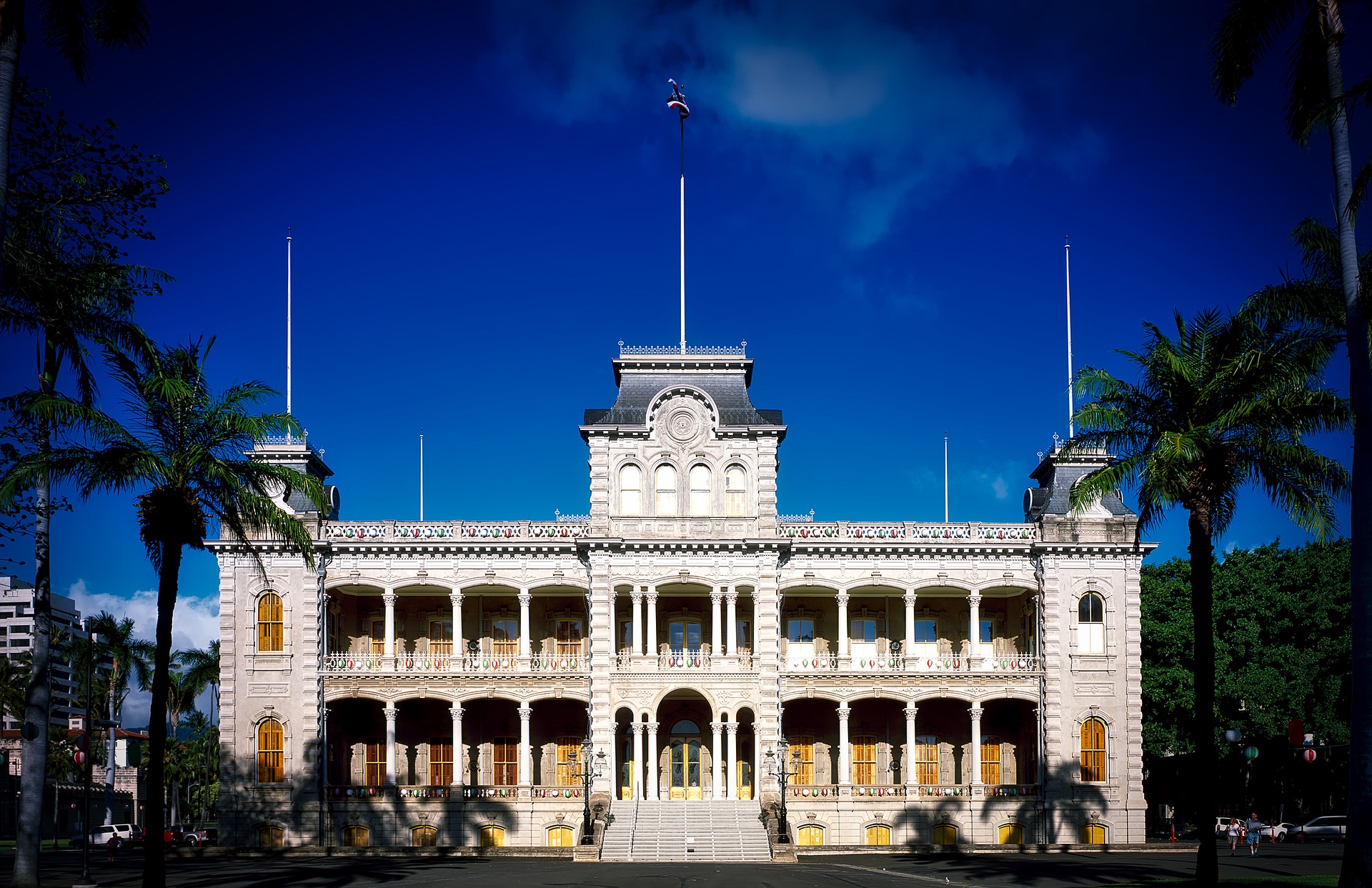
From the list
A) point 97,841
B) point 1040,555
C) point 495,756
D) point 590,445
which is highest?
point 590,445

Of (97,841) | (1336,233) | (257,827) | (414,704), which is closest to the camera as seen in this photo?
(1336,233)

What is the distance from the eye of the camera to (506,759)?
53.7 m

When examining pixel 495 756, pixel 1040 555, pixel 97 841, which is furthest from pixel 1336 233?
pixel 97 841

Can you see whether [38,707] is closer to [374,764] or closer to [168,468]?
[168,468]

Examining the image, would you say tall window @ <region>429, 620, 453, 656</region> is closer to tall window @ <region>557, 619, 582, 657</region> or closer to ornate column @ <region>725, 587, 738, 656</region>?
tall window @ <region>557, 619, 582, 657</region>

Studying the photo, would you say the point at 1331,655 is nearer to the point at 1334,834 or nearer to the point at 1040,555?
the point at 1334,834

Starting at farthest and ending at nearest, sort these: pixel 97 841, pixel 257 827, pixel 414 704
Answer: pixel 97 841 → pixel 414 704 → pixel 257 827

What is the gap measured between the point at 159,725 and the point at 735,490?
26.5 metres

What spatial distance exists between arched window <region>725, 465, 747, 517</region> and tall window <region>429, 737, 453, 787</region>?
47.0ft

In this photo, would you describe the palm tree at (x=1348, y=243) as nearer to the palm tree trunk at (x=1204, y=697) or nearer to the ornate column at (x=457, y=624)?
the palm tree trunk at (x=1204, y=697)

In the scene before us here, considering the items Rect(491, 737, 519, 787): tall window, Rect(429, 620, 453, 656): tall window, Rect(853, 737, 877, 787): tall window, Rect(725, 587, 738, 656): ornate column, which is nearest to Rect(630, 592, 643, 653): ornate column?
Rect(725, 587, 738, 656): ornate column

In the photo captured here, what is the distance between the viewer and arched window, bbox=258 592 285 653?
51.2 m

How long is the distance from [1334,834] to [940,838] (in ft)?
57.1

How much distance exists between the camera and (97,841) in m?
59.8
